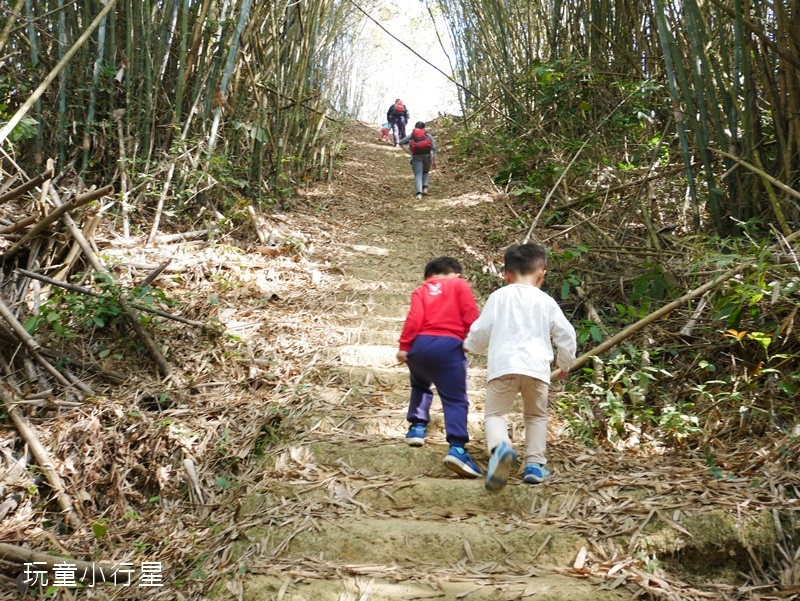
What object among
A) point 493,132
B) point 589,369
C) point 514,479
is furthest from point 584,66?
point 514,479

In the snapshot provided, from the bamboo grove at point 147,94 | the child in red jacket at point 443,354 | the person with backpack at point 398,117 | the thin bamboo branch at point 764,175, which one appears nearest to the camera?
the child in red jacket at point 443,354

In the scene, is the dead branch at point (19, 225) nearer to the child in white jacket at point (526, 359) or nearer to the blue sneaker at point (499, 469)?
the child in white jacket at point (526, 359)

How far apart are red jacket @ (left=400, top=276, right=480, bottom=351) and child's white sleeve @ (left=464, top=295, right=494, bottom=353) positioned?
0.06 meters

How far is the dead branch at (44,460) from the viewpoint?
2443mm

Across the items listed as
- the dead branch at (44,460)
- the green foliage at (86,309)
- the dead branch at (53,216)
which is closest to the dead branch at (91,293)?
the green foliage at (86,309)

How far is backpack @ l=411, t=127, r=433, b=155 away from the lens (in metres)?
7.12

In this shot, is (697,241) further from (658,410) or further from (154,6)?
(154,6)

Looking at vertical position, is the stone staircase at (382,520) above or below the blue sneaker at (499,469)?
below

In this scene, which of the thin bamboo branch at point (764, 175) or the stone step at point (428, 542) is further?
the thin bamboo branch at point (764, 175)

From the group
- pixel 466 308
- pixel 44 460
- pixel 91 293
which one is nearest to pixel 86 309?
pixel 91 293

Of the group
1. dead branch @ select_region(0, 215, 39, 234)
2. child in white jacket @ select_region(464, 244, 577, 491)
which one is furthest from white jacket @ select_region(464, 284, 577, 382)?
dead branch @ select_region(0, 215, 39, 234)

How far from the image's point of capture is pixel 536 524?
2.07m

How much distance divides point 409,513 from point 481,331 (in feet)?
2.34

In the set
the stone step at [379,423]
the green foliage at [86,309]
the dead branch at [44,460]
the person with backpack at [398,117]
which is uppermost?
the person with backpack at [398,117]
